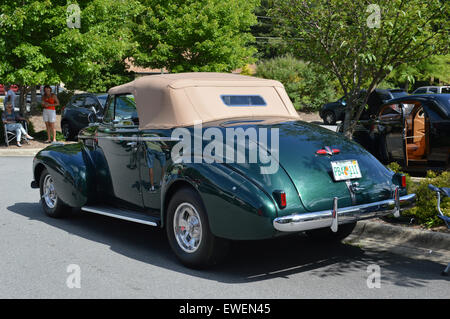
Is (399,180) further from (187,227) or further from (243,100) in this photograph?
(187,227)

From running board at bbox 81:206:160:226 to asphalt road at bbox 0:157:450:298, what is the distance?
0.36 metres

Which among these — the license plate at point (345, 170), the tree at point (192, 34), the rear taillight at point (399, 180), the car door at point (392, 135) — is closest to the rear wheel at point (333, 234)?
the rear taillight at point (399, 180)

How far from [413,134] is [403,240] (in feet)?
12.8

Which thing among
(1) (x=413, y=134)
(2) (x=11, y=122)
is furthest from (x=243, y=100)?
(2) (x=11, y=122)

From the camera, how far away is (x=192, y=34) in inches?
1068

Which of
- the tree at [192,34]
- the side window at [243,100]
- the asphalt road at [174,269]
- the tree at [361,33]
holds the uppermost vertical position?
the tree at [192,34]

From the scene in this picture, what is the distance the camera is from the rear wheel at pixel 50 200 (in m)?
7.88

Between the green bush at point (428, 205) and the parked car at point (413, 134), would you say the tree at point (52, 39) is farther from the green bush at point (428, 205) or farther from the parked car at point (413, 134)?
the green bush at point (428, 205)

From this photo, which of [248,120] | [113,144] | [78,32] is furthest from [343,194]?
[78,32]

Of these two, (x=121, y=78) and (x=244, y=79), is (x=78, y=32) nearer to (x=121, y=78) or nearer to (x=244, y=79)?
(x=244, y=79)

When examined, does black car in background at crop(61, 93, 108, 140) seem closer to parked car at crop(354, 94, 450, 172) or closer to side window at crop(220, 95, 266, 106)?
parked car at crop(354, 94, 450, 172)

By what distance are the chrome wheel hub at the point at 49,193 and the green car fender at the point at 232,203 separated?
3.27 m

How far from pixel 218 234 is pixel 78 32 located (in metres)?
14.0

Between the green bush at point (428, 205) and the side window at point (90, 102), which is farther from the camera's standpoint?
the side window at point (90, 102)
